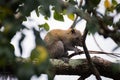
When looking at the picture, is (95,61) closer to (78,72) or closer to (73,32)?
(78,72)

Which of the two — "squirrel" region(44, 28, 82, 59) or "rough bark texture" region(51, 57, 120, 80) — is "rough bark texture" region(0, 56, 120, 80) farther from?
"squirrel" region(44, 28, 82, 59)

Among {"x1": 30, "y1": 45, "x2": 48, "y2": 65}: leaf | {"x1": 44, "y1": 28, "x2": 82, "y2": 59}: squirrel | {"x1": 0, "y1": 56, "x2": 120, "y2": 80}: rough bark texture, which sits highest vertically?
{"x1": 44, "y1": 28, "x2": 82, "y2": 59}: squirrel

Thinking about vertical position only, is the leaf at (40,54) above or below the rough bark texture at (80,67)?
below

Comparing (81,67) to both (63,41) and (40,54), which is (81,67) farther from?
(40,54)

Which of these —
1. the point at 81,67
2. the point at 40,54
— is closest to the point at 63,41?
the point at 81,67

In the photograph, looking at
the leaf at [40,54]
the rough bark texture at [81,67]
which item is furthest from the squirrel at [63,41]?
the leaf at [40,54]

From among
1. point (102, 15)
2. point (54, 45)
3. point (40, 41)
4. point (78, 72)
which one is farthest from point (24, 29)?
point (54, 45)

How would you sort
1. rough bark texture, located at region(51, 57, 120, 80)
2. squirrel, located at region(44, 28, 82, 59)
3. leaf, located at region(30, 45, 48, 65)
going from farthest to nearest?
squirrel, located at region(44, 28, 82, 59) → rough bark texture, located at region(51, 57, 120, 80) → leaf, located at region(30, 45, 48, 65)

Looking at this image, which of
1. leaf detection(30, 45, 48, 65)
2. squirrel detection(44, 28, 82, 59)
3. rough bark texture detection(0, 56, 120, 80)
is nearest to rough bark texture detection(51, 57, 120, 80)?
rough bark texture detection(0, 56, 120, 80)

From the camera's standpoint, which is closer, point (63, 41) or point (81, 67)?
point (81, 67)

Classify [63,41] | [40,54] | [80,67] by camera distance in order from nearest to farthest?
[40,54]
[80,67]
[63,41]

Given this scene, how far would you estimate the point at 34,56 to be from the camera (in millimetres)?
1021

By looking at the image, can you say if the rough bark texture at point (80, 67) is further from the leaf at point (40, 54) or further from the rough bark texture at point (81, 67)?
the leaf at point (40, 54)

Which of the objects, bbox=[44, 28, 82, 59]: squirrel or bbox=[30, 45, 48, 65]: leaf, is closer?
bbox=[30, 45, 48, 65]: leaf
